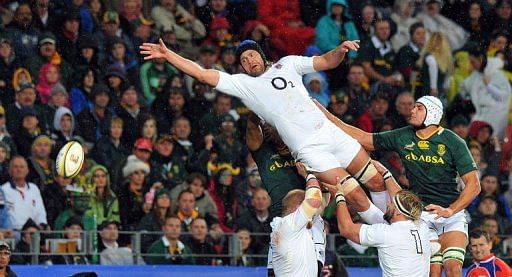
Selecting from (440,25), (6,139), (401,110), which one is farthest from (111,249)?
(440,25)

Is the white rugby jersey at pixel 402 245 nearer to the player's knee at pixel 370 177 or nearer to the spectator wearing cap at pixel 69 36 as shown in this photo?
the player's knee at pixel 370 177

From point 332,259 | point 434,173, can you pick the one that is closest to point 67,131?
point 332,259

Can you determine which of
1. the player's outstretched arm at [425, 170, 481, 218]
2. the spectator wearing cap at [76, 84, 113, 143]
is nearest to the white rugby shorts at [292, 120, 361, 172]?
the player's outstretched arm at [425, 170, 481, 218]

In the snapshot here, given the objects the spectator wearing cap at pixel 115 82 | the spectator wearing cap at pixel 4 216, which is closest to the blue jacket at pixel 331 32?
the spectator wearing cap at pixel 115 82

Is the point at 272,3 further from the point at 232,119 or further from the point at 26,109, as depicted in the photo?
the point at 26,109

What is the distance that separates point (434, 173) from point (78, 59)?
7.39 meters

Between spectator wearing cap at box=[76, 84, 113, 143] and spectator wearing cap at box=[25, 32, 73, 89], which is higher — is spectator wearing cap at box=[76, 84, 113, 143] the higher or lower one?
the lower one

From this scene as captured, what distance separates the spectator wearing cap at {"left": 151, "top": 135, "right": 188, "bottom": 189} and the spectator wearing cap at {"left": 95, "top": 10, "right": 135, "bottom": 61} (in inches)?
71.7

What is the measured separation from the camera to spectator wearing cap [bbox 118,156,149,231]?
21141 millimetres

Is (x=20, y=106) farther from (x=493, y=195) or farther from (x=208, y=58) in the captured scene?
(x=493, y=195)

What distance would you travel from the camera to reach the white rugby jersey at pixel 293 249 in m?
16.7

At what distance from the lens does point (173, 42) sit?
79.5ft

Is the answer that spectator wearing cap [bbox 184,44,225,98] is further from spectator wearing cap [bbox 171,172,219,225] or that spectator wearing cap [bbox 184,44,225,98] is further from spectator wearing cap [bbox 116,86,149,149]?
spectator wearing cap [bbox 171,172,219,225]

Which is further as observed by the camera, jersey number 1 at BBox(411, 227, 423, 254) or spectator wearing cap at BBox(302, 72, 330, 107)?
spectator wearing cap at BBox(302, 72, 330, 107)
